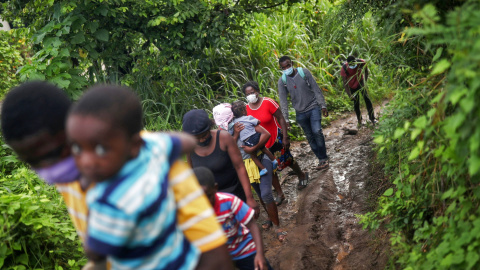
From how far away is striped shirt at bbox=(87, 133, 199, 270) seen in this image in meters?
1.38

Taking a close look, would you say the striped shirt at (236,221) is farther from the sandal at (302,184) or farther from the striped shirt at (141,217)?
the sandal at (302,184)

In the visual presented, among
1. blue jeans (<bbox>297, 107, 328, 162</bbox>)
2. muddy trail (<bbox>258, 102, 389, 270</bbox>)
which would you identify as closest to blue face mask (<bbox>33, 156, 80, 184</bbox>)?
muddy trail (<bbox>258, 102, 389, 270</bbox>)

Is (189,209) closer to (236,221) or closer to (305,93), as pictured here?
(236,221)

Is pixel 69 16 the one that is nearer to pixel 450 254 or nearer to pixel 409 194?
pixel 409 194

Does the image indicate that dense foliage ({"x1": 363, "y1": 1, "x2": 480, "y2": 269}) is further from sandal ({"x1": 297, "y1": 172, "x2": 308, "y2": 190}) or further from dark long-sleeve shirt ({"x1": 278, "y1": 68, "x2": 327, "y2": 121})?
dark long-sleeve shirt ({"x1": 278, "y1": 68, "x2": 327, "y2": 121})

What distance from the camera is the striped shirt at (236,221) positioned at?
10.3 feet

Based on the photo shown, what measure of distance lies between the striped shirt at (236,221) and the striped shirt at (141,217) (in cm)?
150

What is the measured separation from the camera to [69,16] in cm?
695

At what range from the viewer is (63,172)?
1.65m

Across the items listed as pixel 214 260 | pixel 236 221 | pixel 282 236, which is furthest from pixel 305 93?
pixel 214 260

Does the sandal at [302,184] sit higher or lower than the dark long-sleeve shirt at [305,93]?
lower

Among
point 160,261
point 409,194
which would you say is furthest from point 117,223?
point 409,194

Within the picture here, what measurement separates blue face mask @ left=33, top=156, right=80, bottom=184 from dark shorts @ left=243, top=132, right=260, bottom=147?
13.2ft

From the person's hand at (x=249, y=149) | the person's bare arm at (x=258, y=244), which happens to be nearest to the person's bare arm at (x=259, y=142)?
the person's hand at (x=249, y=149)
